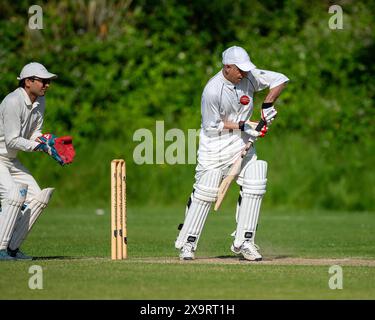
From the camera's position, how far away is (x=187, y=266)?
9.98m

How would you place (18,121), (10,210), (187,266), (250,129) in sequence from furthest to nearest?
1. (250,129)
2. (18,121)
3. (10,210)
4. (187,266)

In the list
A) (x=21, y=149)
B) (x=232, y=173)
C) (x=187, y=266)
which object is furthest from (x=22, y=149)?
(x=232, y=173)

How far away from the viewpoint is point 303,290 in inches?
338

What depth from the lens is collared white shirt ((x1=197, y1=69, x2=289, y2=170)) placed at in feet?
33.9

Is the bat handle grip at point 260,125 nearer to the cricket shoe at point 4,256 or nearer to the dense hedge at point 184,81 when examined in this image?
the cricket shoe at point 4,256

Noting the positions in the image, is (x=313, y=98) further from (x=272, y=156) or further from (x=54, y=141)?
(x=54, y=141)

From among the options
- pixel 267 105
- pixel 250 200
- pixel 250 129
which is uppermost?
pixel 267 105

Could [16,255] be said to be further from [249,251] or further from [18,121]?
[249,251]

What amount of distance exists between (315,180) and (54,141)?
1135 centimetres

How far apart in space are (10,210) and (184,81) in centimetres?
1304

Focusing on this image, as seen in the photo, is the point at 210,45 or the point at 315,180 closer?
the point at 315,180

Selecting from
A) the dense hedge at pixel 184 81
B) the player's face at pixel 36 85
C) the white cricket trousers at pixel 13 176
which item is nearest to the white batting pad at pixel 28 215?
the white cricket trousers at pixel 13 176

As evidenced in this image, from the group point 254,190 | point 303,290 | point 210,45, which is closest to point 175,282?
point 303,290

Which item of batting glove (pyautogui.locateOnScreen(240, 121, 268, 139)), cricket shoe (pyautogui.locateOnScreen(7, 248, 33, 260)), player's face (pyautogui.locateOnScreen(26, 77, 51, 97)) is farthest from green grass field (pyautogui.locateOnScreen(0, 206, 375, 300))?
player's face (pyautogui.locateOnScreen(26, 77, 51, 97))
